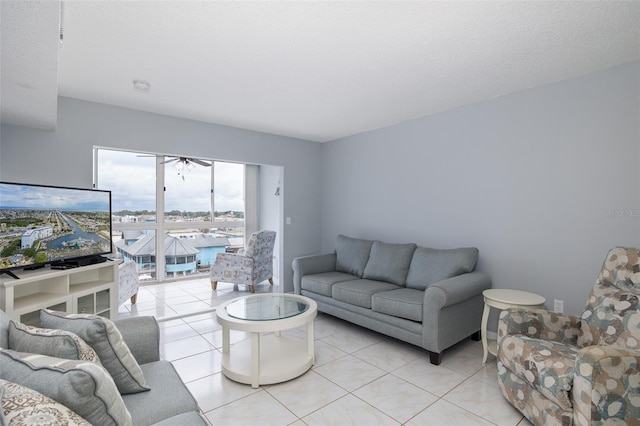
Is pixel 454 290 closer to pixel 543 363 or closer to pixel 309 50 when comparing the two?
pixel 543 363

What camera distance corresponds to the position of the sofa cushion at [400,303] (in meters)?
2.85

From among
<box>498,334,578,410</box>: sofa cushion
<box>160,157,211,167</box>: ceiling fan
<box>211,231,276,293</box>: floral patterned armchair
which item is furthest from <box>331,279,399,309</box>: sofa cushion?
<box>160,157,211,167</box>: ceiling fan

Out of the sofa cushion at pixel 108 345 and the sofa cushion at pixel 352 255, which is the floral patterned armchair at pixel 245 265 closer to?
the sofa cushion at pixel 352 255

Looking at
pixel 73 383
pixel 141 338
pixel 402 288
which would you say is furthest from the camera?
pixel 402 288

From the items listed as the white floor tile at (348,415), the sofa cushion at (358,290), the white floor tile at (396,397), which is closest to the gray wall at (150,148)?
the sofa cushion at (358,290)

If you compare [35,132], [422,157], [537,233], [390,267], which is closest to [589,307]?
[537,233]

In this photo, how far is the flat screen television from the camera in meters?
2.09

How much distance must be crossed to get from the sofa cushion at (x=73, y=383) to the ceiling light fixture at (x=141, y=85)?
2.42 m

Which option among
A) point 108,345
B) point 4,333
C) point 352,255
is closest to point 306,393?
point 108,345

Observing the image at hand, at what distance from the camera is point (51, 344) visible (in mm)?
1202

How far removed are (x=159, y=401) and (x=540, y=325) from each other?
2.40 meters

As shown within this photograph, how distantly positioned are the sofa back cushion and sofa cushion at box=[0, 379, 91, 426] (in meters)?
2.74

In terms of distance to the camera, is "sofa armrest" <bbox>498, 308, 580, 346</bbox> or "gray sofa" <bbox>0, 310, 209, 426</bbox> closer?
"gray sofa" <bbox>0, 310, 209, 426</bbox>

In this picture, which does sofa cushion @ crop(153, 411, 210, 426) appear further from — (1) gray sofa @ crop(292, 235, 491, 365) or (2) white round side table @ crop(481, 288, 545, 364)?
(2) white round side table @ crop(481, 288, 545, 364)
